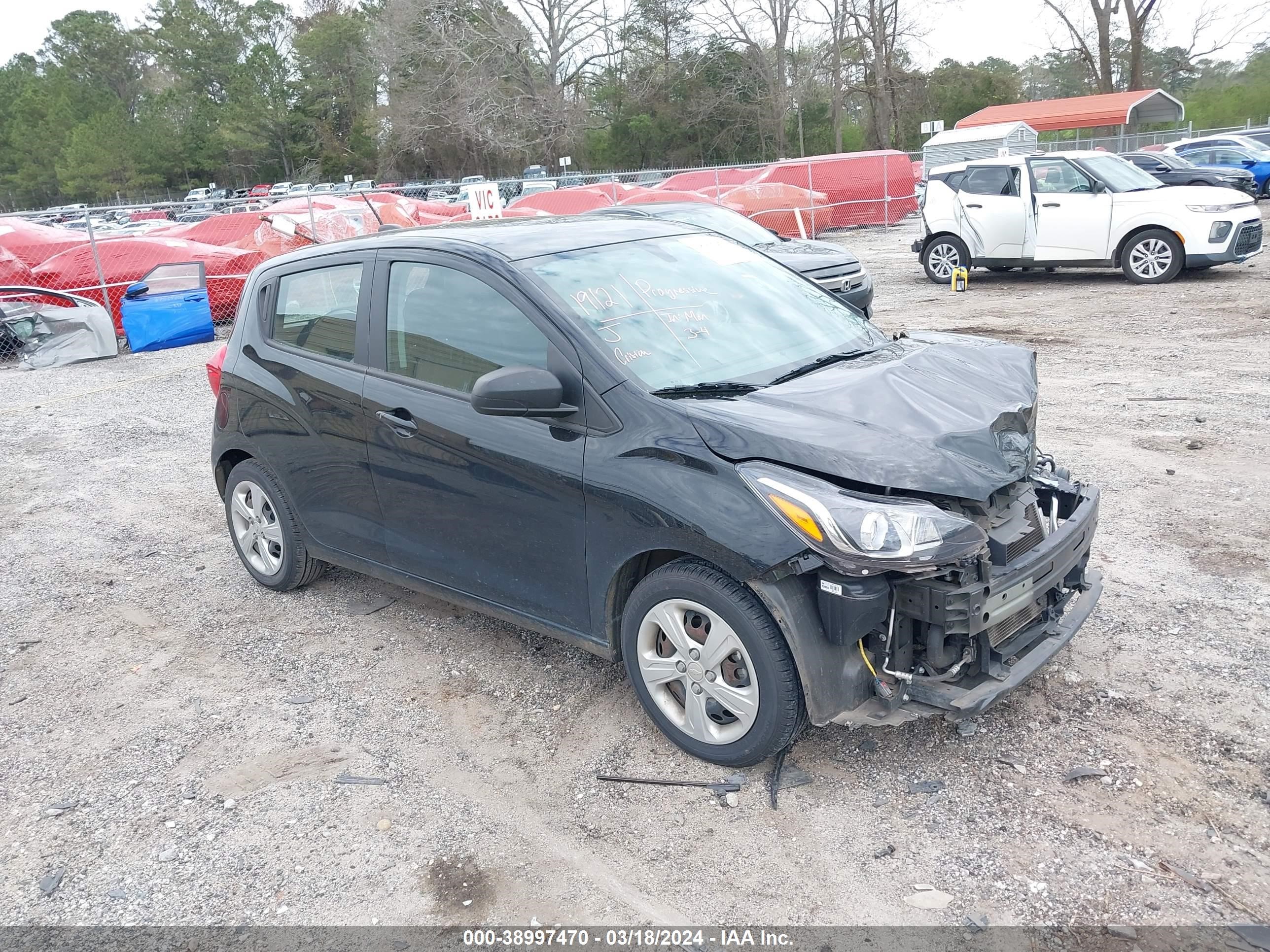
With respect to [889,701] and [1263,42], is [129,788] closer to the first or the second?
[889,701]

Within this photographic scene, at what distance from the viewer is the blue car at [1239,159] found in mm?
26875

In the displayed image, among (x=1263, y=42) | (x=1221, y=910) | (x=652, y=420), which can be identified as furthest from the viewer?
(x=1263, y=42)

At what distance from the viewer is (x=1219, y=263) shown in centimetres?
1343

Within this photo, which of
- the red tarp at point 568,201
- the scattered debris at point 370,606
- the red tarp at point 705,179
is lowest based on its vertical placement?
the scattered debris at point 370,606

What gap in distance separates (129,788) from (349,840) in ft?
3.33

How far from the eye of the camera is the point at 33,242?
16.0 m

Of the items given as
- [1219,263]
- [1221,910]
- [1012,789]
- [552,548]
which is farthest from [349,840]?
[1219,263]

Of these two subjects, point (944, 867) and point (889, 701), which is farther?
point (889, 701)

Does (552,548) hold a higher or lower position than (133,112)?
lower

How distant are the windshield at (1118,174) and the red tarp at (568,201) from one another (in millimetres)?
10998

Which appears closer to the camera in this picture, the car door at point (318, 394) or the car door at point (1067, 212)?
the car door at point (318, 394)

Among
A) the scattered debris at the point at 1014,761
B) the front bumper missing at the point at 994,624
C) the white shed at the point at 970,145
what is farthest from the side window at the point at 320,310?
the white shed at the point at 970,145

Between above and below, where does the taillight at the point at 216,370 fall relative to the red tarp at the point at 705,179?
below

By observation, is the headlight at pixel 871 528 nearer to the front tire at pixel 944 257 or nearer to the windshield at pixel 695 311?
the windshield at pixel 695 311
